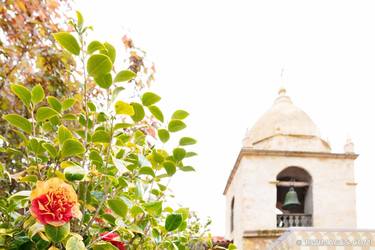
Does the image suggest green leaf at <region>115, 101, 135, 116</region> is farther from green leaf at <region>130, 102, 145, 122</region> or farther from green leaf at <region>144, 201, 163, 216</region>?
green leaf at <region>144, 201, 163, 216</region>

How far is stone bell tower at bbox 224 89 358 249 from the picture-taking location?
10547 millimetres

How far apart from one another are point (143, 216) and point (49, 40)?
2.07 m

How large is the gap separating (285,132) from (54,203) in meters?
10.7

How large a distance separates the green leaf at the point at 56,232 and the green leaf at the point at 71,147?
189 mm

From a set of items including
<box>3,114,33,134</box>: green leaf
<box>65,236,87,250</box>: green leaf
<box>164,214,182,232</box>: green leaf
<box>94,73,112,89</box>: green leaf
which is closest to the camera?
<box>65,236,87,250</box>: green leaf

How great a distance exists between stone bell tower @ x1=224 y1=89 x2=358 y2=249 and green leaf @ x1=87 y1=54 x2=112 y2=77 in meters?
9.39

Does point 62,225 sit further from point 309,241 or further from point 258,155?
point 258,155

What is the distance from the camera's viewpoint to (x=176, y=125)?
4.66 ft

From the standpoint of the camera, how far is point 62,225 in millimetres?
1039

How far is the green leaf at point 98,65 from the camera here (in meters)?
1.10

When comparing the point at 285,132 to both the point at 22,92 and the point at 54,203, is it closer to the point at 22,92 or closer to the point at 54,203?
the point at 22,92

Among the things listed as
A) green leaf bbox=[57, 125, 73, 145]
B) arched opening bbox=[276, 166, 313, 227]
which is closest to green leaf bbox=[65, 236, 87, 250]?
green leaf bbox=[57, 125, 73, 145]

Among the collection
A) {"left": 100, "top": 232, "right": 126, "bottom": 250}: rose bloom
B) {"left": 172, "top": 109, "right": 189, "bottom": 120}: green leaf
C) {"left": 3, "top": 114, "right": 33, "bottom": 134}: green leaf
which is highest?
{"left": 172, "top": 109, "right": 189, "bottom": 120}: green leaf

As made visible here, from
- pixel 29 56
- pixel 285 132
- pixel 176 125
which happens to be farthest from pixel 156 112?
pixel 285 132
